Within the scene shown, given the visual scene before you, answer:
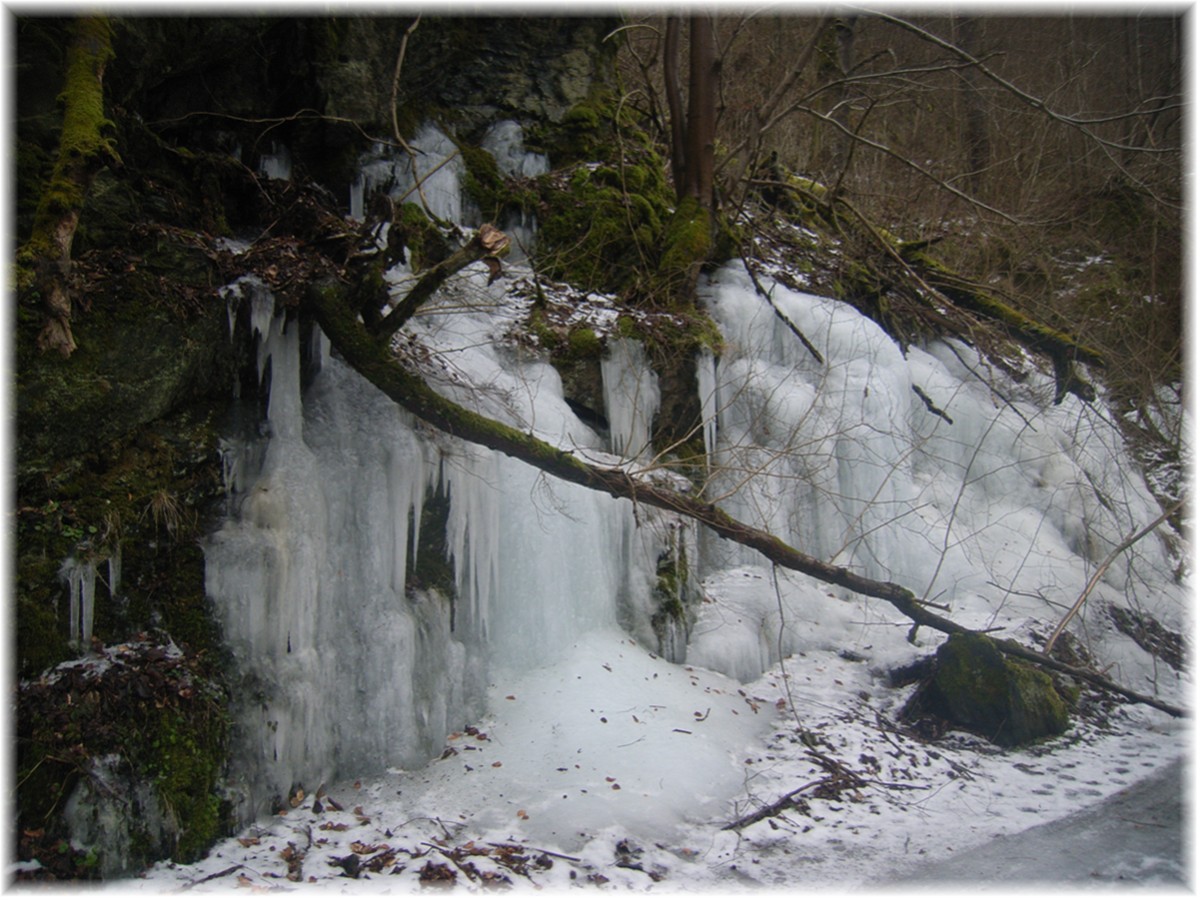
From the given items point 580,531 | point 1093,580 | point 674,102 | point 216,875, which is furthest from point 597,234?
point 216,875

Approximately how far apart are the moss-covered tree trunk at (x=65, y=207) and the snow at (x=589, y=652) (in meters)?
0.97

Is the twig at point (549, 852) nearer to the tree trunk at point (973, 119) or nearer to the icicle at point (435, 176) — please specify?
the icicle at point (435, 176)

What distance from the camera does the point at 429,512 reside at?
202 inches

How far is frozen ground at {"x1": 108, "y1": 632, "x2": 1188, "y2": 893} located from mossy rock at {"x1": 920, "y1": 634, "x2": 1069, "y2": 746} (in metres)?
0.15

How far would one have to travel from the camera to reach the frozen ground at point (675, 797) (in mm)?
3709

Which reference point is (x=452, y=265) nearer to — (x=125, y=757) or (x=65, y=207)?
(x=65, y=207)

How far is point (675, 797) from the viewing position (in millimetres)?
4387

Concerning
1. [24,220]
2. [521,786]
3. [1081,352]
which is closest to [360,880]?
[521,786]

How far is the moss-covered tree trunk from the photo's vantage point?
3502mm

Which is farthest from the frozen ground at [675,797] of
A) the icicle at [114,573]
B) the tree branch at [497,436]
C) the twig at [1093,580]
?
the icicle at [114,573]

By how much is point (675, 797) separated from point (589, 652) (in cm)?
121

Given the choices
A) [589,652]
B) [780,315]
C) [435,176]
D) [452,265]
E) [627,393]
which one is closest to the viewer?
[452,265]

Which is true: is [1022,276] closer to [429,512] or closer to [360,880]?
[429,512]

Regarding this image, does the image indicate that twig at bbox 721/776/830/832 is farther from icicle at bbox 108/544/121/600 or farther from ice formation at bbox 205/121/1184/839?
icicle at bbox 108/544/121/600
